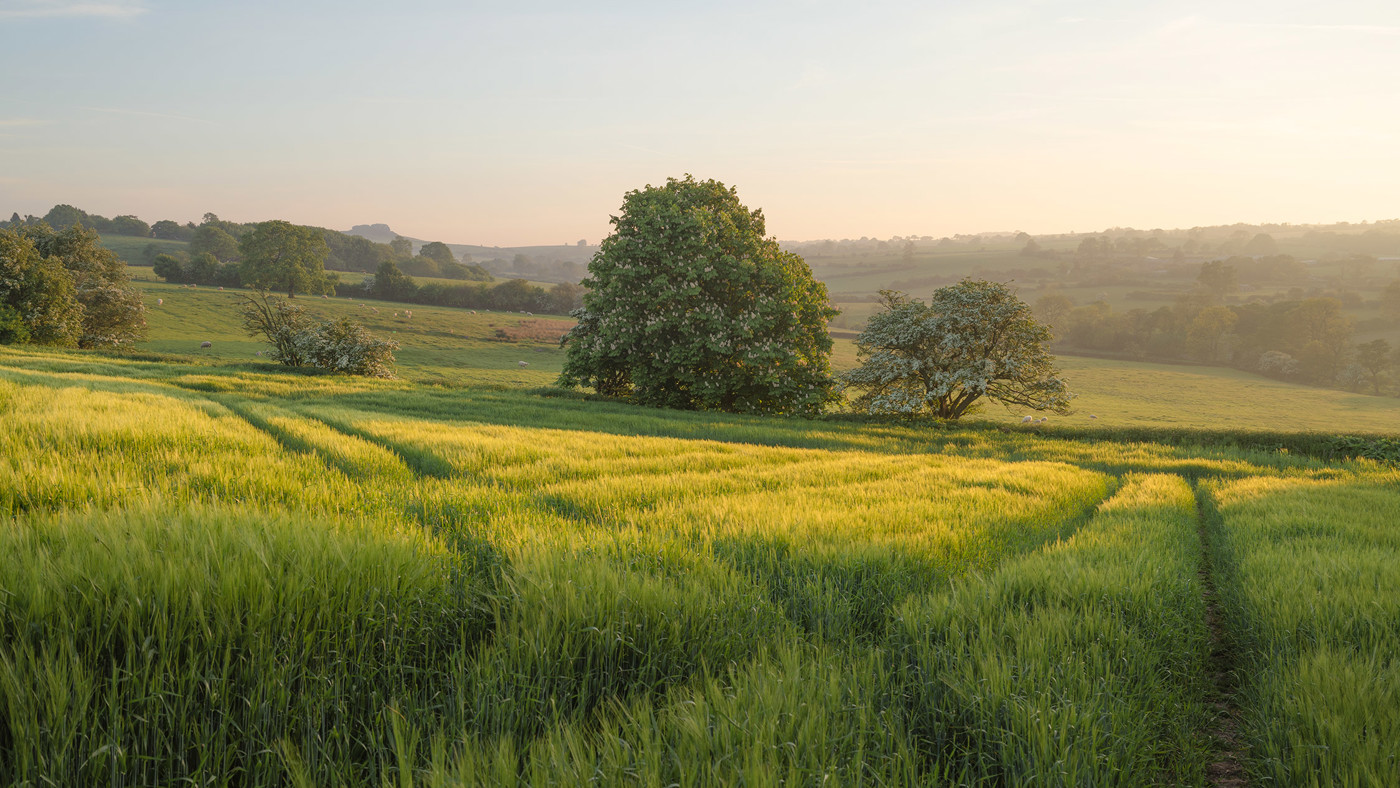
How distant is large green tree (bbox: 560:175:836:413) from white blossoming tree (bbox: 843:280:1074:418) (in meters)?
3.23

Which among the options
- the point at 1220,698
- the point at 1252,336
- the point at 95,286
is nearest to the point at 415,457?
the point at 1220,698

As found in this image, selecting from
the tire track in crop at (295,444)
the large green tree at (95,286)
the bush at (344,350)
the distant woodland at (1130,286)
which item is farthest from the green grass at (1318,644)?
the large green tree at (95,286)

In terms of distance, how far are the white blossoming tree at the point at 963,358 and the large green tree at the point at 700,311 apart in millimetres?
3229

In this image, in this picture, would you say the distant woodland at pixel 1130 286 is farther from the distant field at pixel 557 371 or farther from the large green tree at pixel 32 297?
the large green tree at pixel 32 297

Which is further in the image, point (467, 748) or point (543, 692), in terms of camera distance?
point (543, 692)

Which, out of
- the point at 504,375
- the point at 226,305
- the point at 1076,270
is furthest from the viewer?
the point at 1076,270

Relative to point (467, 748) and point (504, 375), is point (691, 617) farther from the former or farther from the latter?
point (504, 375)

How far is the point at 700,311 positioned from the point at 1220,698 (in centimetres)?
2489

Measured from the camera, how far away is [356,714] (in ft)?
7.92

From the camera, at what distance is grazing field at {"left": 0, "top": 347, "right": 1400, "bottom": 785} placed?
206cm

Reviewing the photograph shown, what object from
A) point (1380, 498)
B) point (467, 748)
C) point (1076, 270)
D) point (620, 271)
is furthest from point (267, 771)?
point (1076, 270)

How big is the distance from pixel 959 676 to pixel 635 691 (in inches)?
60.7

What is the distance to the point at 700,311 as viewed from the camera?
27.8 meters

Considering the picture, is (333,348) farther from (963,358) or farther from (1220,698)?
(1220,698)
